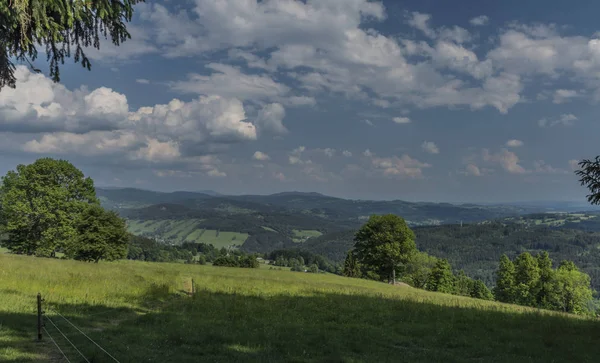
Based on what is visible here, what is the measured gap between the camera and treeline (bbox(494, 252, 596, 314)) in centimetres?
6225

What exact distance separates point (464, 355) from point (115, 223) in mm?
47048

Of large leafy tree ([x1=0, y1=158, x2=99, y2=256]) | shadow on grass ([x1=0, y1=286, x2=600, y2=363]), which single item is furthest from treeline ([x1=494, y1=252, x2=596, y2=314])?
large leafy tree ([x1=0, y1=158, x2=99, y2=256])

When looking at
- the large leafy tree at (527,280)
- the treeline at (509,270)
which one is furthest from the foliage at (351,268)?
the large leafy tree at (527,280)

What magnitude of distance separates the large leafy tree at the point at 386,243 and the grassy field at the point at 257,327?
37212mm

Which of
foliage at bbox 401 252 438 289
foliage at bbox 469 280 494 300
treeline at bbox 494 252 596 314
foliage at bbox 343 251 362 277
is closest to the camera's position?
treeline at bbox 494 252 596 314

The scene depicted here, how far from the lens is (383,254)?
58562 mm

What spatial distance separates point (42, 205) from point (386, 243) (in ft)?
158

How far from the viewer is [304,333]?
13.4m

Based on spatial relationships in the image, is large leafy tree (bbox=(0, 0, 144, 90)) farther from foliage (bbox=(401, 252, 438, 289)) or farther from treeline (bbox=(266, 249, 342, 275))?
treeline (bbox=(266, 249, 342, 275))

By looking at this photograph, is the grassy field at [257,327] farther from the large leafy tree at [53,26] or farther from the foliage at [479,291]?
the foliage at [479,291]

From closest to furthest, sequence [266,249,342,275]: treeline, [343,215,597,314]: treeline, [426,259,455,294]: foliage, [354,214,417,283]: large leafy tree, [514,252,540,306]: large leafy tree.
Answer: [354,214,417,283]: large leafy tree
[343,215,597,314]: treeline
[514,252,540,306]: large leafy tree
[426,259,455,294]: foliage
[266,249,342,275]: treeline

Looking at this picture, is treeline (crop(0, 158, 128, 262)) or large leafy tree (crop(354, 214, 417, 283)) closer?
treeline (crop(0, 158, 128, 262))

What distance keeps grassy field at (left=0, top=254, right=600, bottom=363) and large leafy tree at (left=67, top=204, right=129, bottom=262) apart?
2620 cm

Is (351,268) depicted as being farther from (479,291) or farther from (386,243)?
(386,243)
